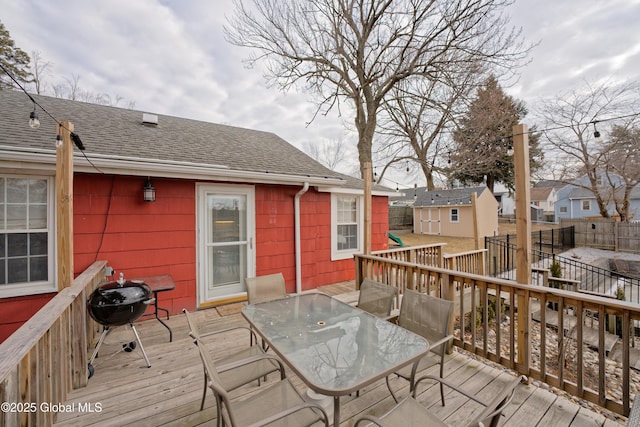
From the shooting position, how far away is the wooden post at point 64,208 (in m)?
2.44

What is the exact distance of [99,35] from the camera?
17.3 feet

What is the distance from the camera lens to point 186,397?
235 centimetres

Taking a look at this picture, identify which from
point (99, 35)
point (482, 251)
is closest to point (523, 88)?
point (482, 251)

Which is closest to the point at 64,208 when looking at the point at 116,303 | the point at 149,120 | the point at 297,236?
the point at 116,303

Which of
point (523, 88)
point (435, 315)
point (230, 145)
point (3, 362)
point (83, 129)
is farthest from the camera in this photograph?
point (523, 88)

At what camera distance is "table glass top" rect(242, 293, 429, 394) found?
156cm

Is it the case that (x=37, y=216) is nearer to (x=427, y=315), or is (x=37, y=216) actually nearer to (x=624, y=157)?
(x=427, y=315)

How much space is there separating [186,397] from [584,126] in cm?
1487

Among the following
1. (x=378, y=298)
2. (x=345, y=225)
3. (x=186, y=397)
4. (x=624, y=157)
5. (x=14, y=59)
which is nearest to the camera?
(x=186, y=397)

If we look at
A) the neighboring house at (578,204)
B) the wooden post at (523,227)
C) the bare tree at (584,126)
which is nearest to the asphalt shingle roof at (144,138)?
the wooden post at (523,227)

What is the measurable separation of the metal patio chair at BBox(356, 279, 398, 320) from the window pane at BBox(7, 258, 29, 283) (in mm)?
4269

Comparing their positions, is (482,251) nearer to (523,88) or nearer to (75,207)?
(523,88)

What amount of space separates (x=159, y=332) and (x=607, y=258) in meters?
15.2

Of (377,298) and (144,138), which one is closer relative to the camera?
(377,298)
